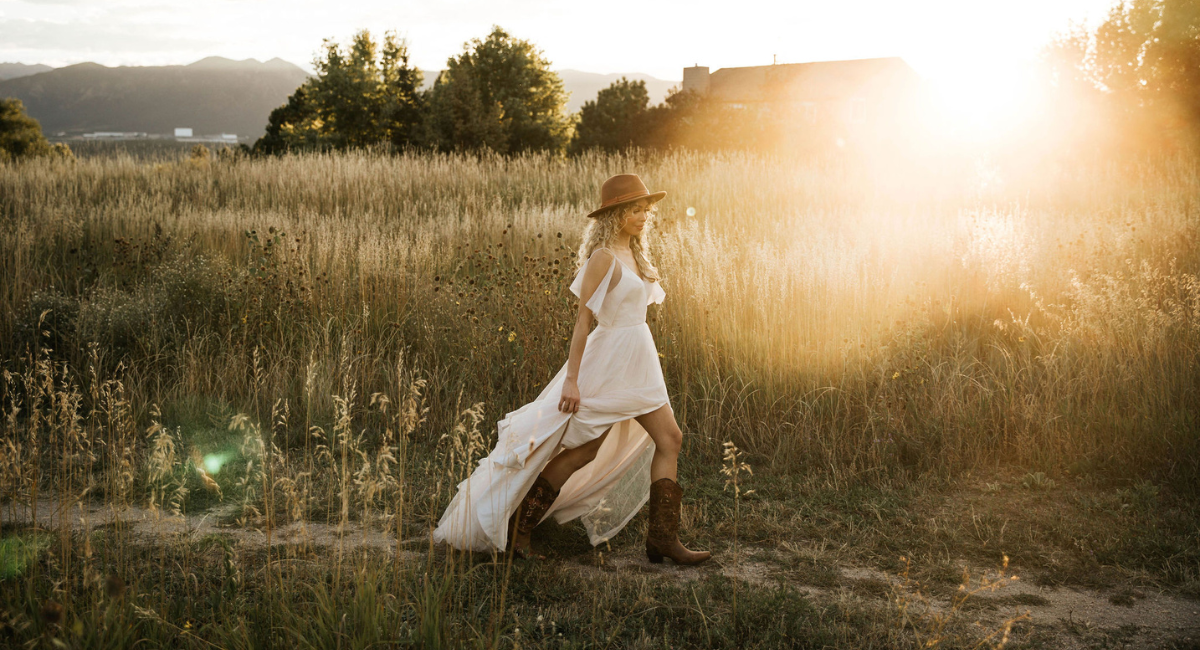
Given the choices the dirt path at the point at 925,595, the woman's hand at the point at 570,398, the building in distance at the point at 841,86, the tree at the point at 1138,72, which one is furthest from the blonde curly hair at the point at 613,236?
the building in distance at the point at 841,86

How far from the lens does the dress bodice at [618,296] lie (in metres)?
3.49

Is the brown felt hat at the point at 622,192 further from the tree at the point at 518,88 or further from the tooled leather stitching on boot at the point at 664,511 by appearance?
the tree at the point at 518,88

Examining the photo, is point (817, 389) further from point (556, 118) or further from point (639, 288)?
point (556, 118)

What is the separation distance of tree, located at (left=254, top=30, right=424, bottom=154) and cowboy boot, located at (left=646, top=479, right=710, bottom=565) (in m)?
35.5

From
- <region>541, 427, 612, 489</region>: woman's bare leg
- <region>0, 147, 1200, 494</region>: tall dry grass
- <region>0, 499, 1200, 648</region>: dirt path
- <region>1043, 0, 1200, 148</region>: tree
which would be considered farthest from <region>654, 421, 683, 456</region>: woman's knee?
<region>1043, 0, 1200, 148</region>: tree

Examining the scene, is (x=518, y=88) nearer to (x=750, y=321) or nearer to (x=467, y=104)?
(x=467, y=104)

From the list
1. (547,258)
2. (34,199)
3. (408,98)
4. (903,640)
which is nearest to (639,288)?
(903,640)

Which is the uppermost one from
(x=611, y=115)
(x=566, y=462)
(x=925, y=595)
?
(x=611, y=115)

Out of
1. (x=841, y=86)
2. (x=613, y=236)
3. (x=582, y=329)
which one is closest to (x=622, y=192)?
(x=613, y=236)

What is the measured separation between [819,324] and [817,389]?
588 millimetres

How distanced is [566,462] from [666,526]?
22.2 inches

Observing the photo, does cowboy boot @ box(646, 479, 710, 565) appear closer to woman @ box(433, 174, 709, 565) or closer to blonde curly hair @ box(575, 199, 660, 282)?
woman @ box(433, 174, 709, 565)

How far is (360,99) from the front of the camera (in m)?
39.1

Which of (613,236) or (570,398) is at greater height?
(613,236)
